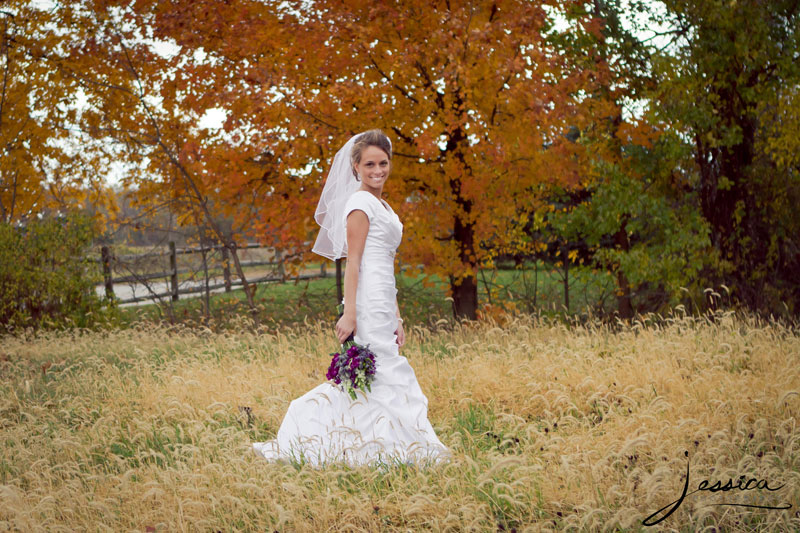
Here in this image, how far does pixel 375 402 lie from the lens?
4.46 metres

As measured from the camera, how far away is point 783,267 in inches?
358

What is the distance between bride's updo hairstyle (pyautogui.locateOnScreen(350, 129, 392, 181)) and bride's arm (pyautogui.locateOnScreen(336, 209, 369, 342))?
39 centimetres

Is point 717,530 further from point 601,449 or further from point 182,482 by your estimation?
point 182,482

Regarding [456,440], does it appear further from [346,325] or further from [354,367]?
[346,325]

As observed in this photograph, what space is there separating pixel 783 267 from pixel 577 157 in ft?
9.98

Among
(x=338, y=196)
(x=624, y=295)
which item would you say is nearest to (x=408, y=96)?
(x=338, y=196)

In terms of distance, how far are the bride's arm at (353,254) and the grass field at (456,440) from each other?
84 centimetres

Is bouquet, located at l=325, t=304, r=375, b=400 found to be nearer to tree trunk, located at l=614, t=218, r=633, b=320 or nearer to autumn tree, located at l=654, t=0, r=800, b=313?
autumn tree, located at l=654, t=0, r=800, b=313

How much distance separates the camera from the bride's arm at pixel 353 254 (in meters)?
4.26

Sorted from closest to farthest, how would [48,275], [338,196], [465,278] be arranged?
[338,196] → [48,275] → [465,278]

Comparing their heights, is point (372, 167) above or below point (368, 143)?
below

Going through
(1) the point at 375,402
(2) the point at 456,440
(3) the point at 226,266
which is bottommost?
(2) the point at 456,440

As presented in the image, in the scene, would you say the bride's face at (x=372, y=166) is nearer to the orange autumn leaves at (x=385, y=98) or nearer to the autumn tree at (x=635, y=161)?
the orange autumn leaves at (x=385, y=98)

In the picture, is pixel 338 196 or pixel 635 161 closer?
pixel 338 196
